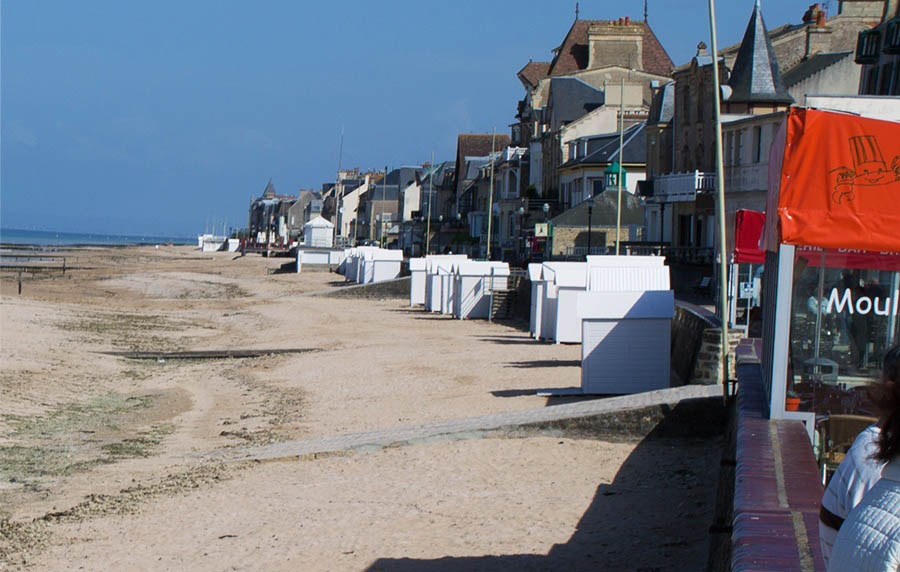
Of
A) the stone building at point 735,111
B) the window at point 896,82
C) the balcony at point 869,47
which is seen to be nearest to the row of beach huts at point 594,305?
the stone building at point 735,111

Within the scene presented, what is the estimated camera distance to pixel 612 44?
221 feet

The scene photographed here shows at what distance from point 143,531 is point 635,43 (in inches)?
2360

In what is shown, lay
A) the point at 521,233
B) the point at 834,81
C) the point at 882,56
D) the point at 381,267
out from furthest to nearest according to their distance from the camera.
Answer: the point at 521,233
the point at 381,267
the point at 834,81
the point at 882,56

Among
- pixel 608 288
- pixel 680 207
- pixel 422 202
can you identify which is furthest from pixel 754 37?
pixel 422 202

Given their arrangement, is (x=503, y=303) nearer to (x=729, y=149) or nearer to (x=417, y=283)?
(x=417, y=283)

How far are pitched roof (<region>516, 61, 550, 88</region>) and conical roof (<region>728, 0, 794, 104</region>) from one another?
1514 inches

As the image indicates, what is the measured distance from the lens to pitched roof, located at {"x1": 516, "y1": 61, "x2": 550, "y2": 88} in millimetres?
77312

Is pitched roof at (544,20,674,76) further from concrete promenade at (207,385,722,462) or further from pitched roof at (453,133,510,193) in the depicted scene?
concrete promenade at (207,385,722,462)

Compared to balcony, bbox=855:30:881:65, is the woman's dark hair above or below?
below

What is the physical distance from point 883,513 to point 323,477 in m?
9.40

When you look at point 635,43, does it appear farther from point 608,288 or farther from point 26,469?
point 26,469

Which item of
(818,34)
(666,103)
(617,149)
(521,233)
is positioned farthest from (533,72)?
(818,34)

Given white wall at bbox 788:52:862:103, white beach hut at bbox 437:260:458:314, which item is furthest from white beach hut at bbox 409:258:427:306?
white wall at bbox 788:52:862:103

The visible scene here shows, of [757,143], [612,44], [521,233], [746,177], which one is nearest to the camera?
[757,143]
